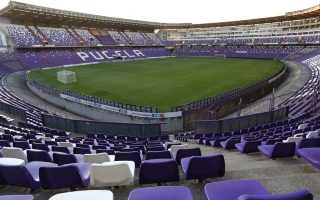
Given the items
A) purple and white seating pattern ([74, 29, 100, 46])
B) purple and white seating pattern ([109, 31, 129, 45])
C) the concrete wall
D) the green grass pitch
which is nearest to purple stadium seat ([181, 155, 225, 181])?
the concrete wall

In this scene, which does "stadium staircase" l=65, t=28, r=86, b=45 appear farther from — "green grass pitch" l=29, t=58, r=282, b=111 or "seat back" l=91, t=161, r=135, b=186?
"seat back" l=91, t=161, r=135, b=186

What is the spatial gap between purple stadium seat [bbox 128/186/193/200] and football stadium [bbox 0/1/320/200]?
0.6 inches

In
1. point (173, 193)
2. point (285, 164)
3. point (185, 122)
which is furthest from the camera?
point (185, 122)

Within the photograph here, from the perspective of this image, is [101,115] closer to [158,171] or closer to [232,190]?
[158,171]

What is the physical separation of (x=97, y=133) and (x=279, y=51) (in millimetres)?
54358

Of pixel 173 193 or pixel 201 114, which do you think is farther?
pixel 201 114

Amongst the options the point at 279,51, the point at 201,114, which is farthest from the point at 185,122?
the point at 279,51

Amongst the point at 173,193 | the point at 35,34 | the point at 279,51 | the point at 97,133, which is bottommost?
the point at 97,133

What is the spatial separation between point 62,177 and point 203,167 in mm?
2265

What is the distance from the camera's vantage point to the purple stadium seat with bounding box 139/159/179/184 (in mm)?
4523

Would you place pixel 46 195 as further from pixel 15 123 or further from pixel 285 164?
pixel 15 123

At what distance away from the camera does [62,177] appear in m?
4.35

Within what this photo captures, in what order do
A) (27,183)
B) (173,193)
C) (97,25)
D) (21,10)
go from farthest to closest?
(97,25) → (21,10) → (27,183) → (173,193)

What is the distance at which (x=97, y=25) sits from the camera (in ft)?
232
